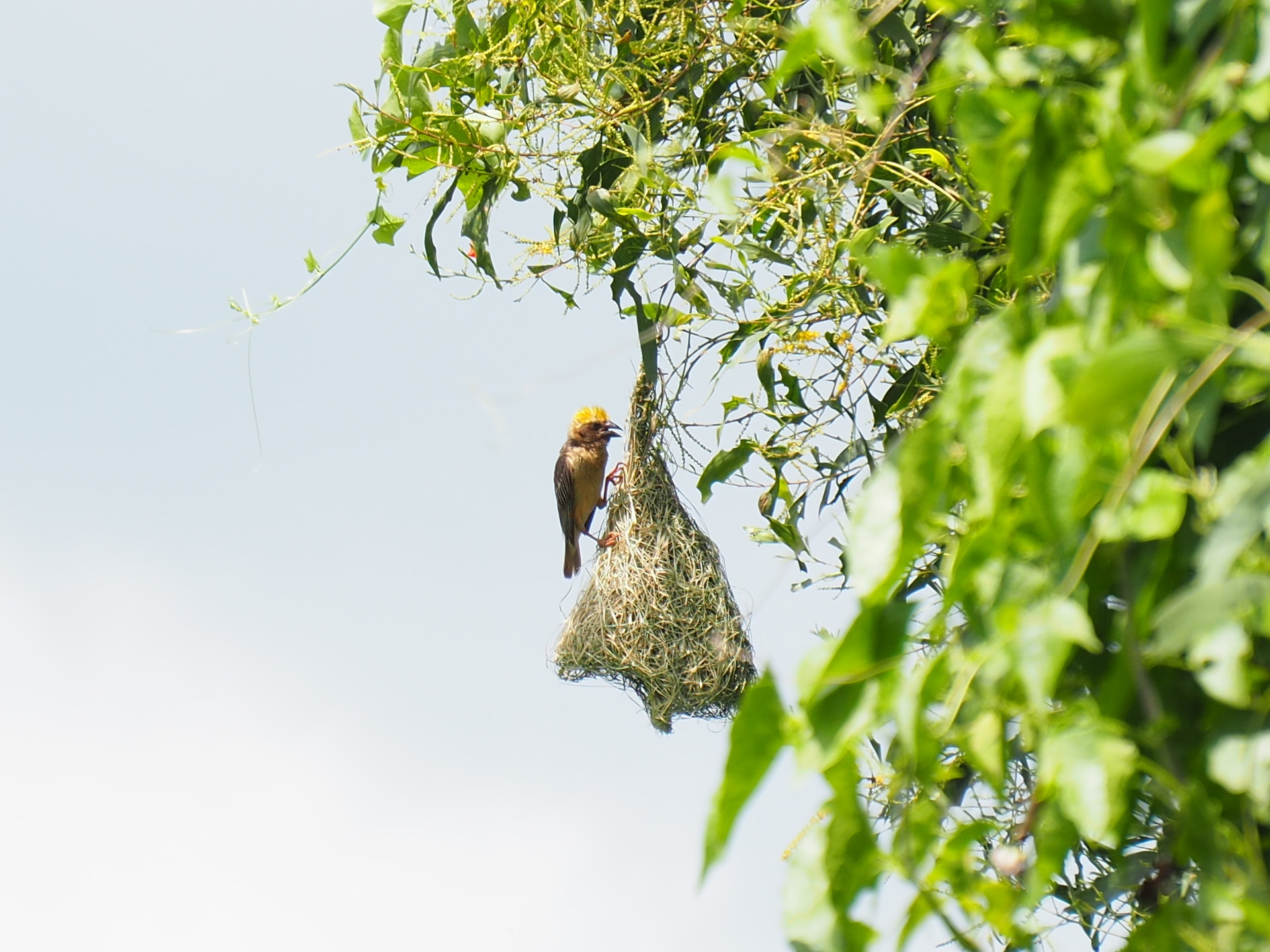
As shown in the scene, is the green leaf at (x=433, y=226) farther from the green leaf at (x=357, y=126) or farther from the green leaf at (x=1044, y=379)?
the green leaf at (x=1044, y=379)

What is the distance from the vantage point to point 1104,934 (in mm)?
1319

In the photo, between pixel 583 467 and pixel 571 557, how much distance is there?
0.37 m

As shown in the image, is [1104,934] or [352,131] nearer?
[1104,934]

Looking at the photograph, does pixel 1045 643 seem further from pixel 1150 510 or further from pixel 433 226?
pixel 433 226

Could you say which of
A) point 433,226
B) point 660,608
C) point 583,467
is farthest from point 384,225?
point 583,467

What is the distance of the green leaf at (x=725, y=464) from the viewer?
1646 millimetres

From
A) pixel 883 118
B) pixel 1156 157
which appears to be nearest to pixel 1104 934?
pixel 883 118

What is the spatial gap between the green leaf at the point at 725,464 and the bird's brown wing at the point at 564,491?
66.1 inches

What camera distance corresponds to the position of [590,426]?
339 centimetres

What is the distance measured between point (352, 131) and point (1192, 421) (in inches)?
51.0

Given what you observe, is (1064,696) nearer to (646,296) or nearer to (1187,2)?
(1187,2)

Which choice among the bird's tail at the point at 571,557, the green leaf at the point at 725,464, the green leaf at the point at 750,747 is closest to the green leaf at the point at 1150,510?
the green leaf at the point at 750,747

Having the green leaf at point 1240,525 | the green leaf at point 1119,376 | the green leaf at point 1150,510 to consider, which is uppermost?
the green leaf at point 1119,376

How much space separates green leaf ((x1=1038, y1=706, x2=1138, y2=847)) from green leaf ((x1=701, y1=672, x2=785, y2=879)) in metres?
0.09
